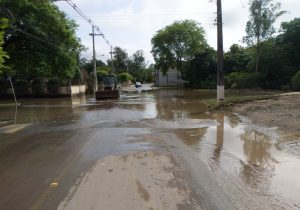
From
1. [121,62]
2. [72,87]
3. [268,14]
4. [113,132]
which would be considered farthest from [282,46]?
[121,62]

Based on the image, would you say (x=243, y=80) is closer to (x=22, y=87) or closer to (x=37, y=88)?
(x=37, y=88)

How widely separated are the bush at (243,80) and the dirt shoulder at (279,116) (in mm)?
28633

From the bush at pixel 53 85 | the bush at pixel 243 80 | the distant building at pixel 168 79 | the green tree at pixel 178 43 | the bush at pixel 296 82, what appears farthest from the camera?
the distant building at pixel 168 79

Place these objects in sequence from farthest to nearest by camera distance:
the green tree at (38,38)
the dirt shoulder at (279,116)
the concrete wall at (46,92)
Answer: the concrete wall at (46,92)
the green tree at (38,38)
the dirt shoulder at (279,116)

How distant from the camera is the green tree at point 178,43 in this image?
7881 cm

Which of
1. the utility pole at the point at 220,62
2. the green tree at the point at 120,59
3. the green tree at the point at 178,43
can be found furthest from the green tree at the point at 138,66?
the utility pole at the point at 220,62

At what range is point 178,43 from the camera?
80.0 meters

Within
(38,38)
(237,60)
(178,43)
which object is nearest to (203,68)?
(237,60)

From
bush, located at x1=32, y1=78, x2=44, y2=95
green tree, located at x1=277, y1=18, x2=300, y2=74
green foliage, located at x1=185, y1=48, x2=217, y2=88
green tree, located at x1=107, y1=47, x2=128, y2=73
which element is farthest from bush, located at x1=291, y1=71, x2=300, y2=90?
green tree, located at x1=107, y1=47, x2=128, y2=73

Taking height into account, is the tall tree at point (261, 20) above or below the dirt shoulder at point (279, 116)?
above

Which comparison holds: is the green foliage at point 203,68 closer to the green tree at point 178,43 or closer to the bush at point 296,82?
the green tree at point 178,43

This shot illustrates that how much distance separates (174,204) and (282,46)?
48197 mm

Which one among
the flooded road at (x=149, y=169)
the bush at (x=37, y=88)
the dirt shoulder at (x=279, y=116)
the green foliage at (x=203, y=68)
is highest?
the green foliage at (x=203, y=68)

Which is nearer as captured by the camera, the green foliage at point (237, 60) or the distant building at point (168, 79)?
the green foliage at point (237, 60)
